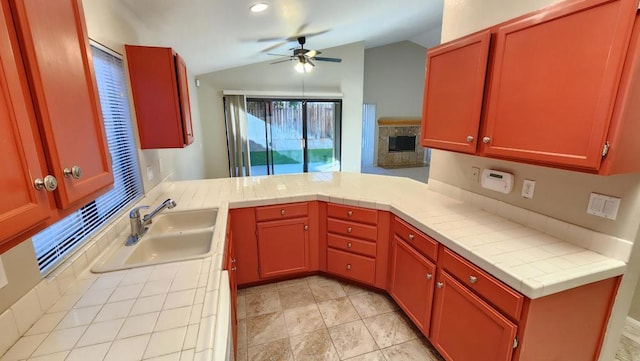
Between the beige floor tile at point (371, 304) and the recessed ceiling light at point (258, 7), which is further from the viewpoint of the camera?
the recessed ceiling light at point (258, 7)

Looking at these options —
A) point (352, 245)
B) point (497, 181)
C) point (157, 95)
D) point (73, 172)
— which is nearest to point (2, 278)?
point (73, 172)

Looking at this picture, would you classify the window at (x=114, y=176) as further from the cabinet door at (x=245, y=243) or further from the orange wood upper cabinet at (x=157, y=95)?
the cabinet door at (x=245, y=243)

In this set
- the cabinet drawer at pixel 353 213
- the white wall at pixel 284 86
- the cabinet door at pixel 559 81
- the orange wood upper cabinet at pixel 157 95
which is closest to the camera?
the cabinet door at pixel 559 81

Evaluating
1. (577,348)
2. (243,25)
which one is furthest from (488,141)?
(243,25)

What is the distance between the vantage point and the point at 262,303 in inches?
89.9

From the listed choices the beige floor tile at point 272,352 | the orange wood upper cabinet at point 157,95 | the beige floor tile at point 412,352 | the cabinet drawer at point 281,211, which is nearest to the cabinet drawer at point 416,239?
the beige floor tile at point 412,352

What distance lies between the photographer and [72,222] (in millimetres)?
1214

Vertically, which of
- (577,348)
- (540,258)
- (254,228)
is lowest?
(577,348)

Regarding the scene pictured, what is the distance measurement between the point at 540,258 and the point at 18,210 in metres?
1.82

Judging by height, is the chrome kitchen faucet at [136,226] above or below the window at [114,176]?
below

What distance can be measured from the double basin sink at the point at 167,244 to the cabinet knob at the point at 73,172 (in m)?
0.64

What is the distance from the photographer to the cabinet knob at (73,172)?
0.70m

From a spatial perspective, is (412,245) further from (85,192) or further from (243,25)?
(243,25)

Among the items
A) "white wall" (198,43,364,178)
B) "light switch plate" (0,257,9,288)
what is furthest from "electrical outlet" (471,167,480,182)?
"white wall" (198,43,364,178)
